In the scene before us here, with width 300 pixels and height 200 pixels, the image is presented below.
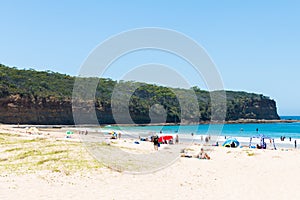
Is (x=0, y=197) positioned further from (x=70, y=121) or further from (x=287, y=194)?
(x=70, y=121)

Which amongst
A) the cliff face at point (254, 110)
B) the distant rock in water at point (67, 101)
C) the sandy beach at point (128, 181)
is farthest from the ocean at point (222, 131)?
the sandy beach at point (128, 181)

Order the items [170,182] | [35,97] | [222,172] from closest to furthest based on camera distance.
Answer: [170,182], [222,172], [35,97]

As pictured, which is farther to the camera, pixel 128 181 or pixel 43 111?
pixel 43 111

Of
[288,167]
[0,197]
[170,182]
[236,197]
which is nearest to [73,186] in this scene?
[0,197]

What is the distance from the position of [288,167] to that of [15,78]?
287ft

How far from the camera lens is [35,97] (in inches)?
3383

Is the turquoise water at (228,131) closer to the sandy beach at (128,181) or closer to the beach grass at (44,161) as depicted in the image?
the sandy beach at (128,181)

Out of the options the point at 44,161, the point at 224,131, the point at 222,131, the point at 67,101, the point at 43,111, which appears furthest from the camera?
the point at 67,101

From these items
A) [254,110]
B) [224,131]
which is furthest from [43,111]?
[254,110]

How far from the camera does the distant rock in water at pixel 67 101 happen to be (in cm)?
8194

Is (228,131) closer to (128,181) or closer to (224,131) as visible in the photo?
(224,131)

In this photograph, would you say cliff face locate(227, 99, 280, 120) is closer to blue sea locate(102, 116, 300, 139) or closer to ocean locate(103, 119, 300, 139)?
blue sea locate(102, 116, 300, 139)

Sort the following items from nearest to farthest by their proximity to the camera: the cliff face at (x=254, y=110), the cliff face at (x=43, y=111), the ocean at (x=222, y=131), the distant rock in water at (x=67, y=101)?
the ocean at (x=222, y=131) < the cliff face at (x=43, y=111) < the distant rock in water at (x=67, y=101) < the cliff face at (x=254, y=110)

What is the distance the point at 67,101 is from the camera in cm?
9300
